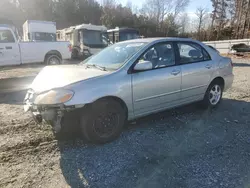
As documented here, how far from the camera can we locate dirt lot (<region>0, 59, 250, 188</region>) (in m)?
2.50

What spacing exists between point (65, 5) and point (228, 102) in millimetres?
39644

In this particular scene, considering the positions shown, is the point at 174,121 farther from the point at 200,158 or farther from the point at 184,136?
the point at 200,158

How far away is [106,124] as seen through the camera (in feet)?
10.8

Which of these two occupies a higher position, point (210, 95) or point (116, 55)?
point (116, 55)

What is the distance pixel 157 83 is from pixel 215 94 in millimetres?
1922

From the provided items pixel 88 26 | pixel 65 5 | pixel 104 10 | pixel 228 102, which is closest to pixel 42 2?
pixel 65 5

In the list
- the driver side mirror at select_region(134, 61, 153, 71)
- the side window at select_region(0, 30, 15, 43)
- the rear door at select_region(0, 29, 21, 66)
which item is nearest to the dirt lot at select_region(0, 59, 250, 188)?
the driver side mirror at select_region(134, 61, 153, 71)

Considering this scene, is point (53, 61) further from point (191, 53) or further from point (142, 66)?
point (142, 66)

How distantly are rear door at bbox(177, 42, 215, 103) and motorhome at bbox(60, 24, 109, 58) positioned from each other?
39.6 feet

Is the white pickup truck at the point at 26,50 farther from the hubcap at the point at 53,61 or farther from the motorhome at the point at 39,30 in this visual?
the motorhome at the point at 39,30

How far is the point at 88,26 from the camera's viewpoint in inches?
640

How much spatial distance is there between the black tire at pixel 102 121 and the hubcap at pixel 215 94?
244 cm

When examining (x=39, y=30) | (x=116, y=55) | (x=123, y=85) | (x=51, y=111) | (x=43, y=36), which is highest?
(x=39, y=30)

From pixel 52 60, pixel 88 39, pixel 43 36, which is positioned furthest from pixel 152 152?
pixel 43 36
